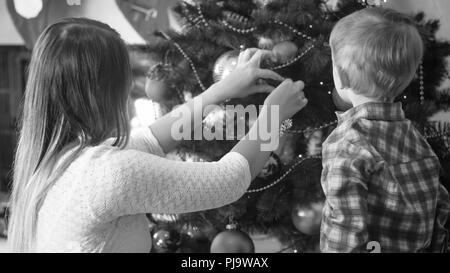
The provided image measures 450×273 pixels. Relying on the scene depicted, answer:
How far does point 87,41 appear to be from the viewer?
76 cm

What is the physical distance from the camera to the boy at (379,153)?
854 mm

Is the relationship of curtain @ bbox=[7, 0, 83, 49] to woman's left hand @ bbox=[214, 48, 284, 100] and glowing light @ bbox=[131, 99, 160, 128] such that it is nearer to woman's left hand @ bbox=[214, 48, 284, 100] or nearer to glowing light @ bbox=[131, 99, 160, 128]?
glowing light @ bbox=[131, 99, 160, 128]

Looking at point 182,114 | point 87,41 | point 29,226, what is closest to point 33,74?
point 87,41

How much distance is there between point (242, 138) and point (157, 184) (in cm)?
30

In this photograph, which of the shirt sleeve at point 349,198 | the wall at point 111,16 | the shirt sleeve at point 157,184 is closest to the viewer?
the shirt sleeve at point 157,184

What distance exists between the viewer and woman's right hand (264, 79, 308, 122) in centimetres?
92

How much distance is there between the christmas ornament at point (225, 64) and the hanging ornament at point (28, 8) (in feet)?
4.68

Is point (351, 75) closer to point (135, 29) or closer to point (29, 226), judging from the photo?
point (29, 226)

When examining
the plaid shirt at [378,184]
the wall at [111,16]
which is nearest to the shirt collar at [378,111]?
the plaid shirt at [378,184]

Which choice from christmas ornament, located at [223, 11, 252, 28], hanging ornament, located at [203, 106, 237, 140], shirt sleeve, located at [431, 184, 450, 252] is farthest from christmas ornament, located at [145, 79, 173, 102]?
shirt sleeve, located at [431, 184, 450, 252]

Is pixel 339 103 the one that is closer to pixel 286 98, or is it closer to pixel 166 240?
pixel 286 98

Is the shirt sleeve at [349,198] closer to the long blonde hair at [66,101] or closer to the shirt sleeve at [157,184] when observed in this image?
the shirt sleeve at [157,184]

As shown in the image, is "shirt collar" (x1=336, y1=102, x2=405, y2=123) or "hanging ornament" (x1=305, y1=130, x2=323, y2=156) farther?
"hanging ornament" (x1=305, y1=130, x2=323, y2=156)
